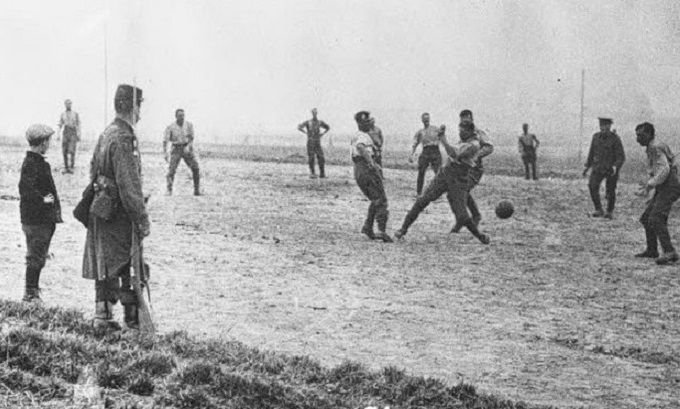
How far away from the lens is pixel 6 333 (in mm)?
5941

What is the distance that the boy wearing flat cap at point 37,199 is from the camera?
26.3ft

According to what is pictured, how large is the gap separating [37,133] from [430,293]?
4244 millimetres

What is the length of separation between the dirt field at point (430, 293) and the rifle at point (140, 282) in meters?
0.78

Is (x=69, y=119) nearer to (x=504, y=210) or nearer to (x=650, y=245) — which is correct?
(x=504, y=210)

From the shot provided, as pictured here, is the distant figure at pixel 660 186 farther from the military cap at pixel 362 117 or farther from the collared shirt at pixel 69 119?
the collared shirt at pixel 69 119

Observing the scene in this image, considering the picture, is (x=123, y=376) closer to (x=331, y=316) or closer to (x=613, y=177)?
(x=331, y=316)

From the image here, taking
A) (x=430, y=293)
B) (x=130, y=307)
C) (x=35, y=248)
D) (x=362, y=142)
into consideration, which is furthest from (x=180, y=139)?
→ (x=130, y=307)

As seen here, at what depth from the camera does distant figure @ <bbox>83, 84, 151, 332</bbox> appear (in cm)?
659

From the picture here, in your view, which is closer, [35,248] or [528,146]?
[35,248]

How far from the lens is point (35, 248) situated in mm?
7996

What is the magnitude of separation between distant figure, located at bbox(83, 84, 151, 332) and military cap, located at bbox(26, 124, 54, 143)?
1454mm

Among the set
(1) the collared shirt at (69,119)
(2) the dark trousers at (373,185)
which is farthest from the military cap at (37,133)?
(1) the collared shirt at (69,119)

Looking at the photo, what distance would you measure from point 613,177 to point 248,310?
1117 cm

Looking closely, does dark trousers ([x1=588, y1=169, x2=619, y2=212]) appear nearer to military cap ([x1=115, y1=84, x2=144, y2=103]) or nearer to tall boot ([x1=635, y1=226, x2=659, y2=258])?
tall boot ([x1=635, y1=226, x2=659, y2=258])
